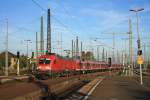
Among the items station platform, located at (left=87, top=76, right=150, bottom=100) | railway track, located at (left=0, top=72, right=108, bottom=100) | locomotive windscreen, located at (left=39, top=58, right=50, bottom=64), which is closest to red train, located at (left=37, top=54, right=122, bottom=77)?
locomotive windscreen, located at (left=39, top=58, right=50, bottom=64)

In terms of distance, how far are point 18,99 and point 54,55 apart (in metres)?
35.9

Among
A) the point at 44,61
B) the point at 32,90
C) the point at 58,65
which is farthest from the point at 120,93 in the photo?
the point at 58,65

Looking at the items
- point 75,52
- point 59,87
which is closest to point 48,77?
point 59,87

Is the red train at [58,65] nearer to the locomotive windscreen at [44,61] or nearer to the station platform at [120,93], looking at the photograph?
the locomotive windscreen at [44,61]

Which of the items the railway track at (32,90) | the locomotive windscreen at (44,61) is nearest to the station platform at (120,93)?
the railway track at (32,90)

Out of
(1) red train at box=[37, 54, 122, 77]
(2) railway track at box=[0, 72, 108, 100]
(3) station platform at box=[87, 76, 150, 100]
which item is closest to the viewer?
(2) railway track at box=[0, 72, 108, 100]

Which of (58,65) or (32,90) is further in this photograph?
(58,65)

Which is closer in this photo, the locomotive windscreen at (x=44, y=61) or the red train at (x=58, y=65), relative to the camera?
the red train at (x=58, y=65)

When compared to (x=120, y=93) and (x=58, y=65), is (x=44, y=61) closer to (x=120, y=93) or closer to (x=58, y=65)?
(x=58, y=65)

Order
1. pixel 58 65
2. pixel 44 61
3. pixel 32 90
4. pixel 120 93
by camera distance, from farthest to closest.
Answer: pixel 58 65 → pixel 44 61 → pixel 32 90 → pixel 120 93

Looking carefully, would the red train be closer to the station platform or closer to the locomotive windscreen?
the locomotive windscreen

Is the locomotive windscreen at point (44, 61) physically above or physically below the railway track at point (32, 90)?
above

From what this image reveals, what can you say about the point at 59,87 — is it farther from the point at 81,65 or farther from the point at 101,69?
the point at 101,69

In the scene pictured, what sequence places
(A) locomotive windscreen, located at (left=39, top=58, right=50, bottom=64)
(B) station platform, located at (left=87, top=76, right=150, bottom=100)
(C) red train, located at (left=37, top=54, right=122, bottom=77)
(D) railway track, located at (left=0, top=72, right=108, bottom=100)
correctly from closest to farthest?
1. (D) railway track, located at (left=0, top=72, right=108, bottom=100)
2. (B) station platform, located at (left=87, top=76, right=150, bottom=100)
3. (C) red train, located at (left=37, top=54, right=122, bottom=77)
4. (A) locomotive windscreen, located at (left=39, top=58, right=50, bottom=64)
